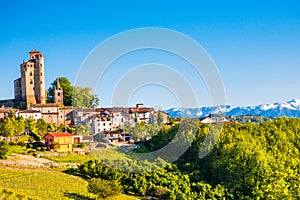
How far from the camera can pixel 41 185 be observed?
27922 mm

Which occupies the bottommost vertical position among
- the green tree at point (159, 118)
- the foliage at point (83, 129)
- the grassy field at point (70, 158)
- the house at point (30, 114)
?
the grassy field at point (70, 158)

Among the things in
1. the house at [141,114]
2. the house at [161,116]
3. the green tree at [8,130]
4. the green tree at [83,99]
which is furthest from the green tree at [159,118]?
the green tree at [8,130]

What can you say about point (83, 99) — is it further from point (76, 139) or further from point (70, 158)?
point (70, 158)

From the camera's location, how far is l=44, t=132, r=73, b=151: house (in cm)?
3934

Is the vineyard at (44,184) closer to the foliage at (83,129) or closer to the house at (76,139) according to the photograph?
the house at (76,139)

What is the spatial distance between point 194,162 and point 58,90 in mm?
26790

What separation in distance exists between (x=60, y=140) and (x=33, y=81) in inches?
693

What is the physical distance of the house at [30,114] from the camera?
4873cm

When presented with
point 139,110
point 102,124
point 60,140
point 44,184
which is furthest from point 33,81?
point 44,184

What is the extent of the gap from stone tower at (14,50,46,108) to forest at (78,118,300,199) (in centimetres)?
2251

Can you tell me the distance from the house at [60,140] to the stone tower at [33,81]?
1570 cm

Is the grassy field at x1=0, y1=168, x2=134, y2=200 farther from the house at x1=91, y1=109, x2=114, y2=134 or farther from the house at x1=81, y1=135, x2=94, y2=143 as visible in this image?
the house at x1=91, y1=109, x2=114, y2=134

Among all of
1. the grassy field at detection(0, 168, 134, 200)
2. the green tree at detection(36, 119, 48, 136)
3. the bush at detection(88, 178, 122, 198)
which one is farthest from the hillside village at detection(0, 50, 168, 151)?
the bush at detection(88, 178, 122, 198)

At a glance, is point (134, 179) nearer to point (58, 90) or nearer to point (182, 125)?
point (182, 125)
